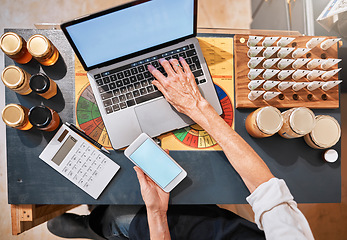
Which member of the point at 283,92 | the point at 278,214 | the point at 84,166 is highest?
the point at 283,92

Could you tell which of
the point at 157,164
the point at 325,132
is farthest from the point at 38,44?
the point at 325,132

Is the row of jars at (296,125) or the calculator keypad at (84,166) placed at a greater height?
the row of jars at (296,125)

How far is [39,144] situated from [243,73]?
83 centimetres

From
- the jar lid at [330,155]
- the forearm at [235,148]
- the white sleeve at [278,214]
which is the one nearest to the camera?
the white sleeve at [278,214]

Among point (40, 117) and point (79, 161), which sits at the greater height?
point (40, 117)

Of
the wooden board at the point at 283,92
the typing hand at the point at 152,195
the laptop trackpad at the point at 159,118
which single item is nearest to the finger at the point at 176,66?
the laptop trackpad at the point at 159,118

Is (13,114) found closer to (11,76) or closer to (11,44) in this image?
(11,76)

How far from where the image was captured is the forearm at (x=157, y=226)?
2.69 ft

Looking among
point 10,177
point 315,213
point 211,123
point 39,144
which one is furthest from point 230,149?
point 315,213

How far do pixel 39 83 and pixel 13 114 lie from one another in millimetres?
134

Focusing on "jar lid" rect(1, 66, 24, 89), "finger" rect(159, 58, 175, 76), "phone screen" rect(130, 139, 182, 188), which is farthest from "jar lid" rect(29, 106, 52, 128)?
"finger" rect(159, 58, 175, 76)

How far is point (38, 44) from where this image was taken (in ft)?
2.54

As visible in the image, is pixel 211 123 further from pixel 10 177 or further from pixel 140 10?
pixel 10 177

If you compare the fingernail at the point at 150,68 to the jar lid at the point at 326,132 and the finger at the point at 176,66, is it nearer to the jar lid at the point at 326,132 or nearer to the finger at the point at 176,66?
the finger at the point at 176,66
